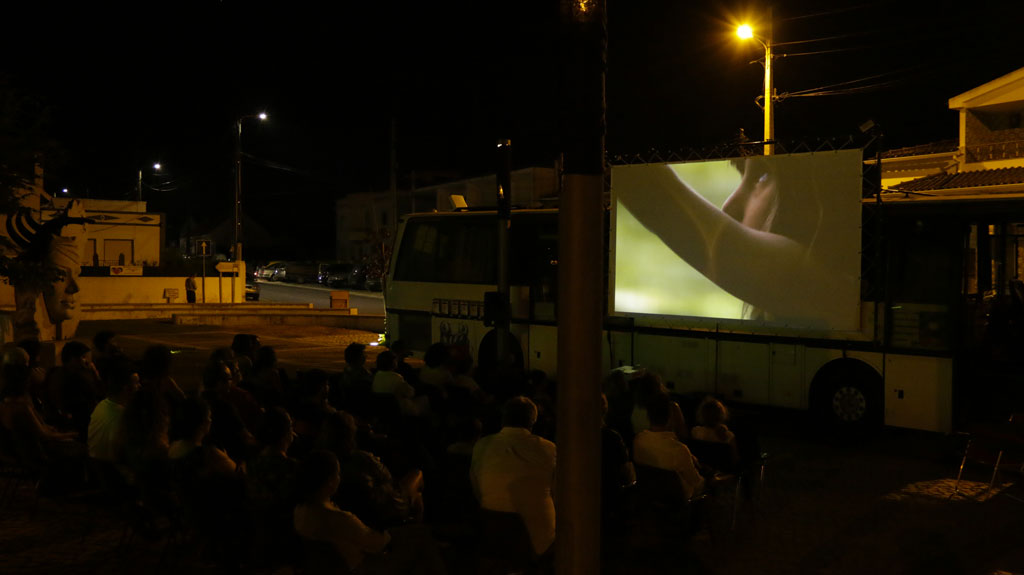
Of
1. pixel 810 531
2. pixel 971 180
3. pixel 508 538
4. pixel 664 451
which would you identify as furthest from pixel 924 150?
pixel 508 538

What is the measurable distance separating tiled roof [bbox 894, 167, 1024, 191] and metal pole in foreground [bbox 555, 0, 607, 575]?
1663 cm

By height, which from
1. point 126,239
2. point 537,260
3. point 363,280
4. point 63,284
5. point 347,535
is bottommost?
point 347,535

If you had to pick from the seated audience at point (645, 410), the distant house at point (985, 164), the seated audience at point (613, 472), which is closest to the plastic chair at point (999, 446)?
the seated audience at point (645, 410)

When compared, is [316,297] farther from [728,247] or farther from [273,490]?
[273,490]

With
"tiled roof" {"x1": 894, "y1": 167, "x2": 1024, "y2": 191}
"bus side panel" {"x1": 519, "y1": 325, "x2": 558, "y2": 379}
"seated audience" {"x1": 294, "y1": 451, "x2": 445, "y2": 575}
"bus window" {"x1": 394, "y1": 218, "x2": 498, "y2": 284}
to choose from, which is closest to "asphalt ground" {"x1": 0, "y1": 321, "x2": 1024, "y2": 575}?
"seated audience" {"x1": 294, "y1": 451, "x2": 445, "y2": 575}

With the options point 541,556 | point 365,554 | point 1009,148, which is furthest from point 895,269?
point 1009,148

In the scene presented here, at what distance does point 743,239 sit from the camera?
35.9 ft

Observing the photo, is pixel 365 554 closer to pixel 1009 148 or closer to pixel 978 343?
pixel 978 343

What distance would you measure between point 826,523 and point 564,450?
14.6 ft

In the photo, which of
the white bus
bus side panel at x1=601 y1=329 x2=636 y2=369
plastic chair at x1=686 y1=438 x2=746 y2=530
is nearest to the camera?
plastic chair at x1=686 y1=438 x2=746 y2=530

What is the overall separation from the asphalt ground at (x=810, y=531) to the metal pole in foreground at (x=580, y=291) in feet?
7.39

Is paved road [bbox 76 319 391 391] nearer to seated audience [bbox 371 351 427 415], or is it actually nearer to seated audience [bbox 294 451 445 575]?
seated audience [bbox 371 351 427 415]

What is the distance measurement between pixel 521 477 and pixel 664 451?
1349 millimetres

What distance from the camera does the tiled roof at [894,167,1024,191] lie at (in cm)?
1886
